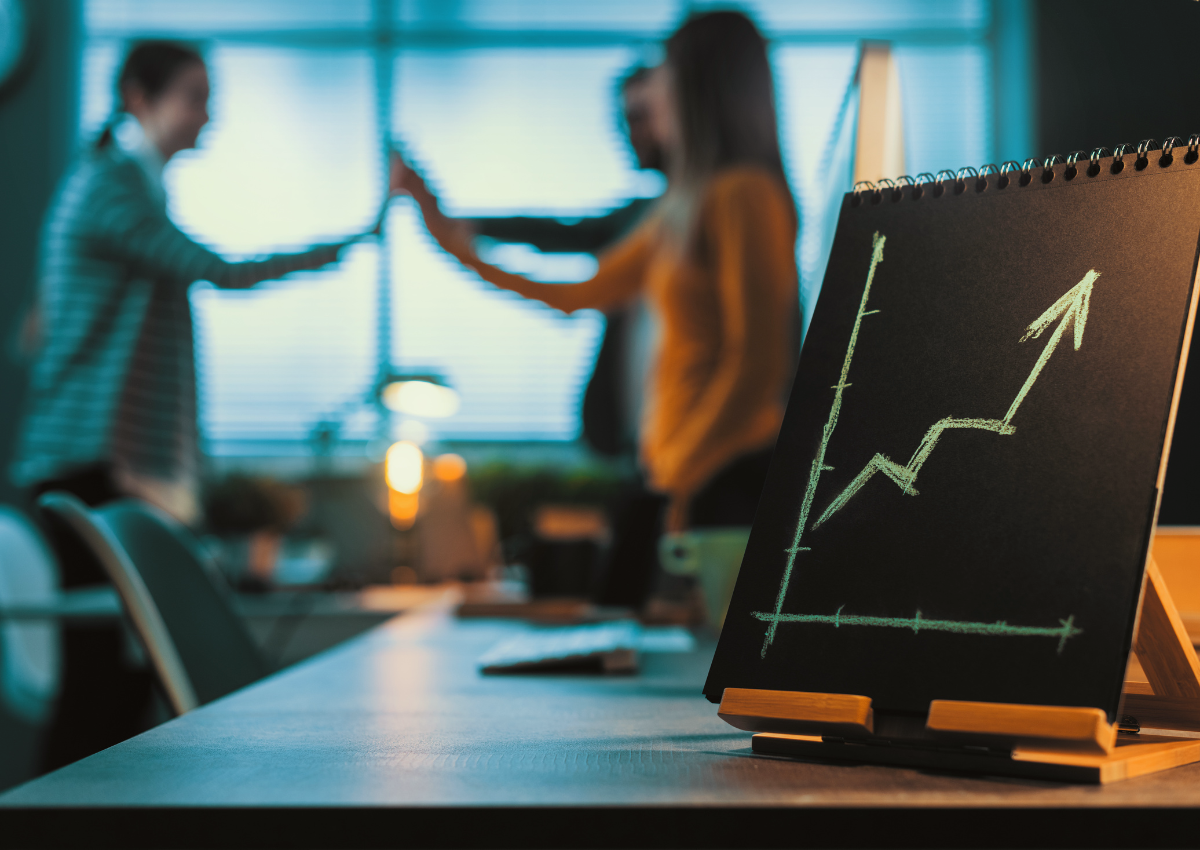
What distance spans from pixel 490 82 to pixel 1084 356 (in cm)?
312

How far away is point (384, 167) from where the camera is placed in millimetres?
3246

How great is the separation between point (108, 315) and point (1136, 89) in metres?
1.77

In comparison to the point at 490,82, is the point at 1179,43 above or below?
below

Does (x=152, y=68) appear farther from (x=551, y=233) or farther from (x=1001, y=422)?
(x=1001, y=422)

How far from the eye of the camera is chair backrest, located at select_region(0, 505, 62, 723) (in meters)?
2.27

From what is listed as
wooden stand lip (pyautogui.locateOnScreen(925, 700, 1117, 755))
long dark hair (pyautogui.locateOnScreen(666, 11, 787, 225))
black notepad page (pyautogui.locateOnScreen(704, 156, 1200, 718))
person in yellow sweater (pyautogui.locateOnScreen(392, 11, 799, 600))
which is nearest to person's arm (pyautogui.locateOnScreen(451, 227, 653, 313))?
person in yellow sweater (pyautogui.locateOnScreen(392, 11, 799, 600))

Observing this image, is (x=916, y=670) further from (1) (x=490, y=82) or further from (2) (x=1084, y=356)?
(1) (x=490, y=82)

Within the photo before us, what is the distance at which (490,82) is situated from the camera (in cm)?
329

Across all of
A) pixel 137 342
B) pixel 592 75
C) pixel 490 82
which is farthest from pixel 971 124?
pixel 137 342

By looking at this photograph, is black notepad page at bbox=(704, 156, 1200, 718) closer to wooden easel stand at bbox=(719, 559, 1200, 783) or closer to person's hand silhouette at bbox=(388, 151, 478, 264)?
wooden easel stand at bbox=(719, 559, 1200, 783)

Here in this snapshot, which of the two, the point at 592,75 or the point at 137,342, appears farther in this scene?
the point at 592,75

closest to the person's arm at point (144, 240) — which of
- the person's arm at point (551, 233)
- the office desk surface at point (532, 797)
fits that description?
the person's arm at point (551, 233)

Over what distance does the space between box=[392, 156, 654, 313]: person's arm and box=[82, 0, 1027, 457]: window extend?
3.28 feet
